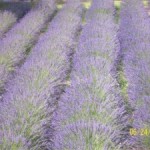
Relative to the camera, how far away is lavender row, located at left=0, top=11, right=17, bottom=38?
9405mm

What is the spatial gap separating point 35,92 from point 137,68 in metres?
1.55

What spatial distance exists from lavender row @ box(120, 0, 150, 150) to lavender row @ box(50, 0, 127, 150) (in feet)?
0.57

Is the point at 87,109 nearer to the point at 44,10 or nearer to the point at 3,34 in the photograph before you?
the point at 3,34

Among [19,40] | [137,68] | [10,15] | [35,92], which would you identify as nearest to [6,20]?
[10,15]

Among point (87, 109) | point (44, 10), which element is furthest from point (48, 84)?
point (44, 10)

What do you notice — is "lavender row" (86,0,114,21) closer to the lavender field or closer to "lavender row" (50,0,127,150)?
the lavender field

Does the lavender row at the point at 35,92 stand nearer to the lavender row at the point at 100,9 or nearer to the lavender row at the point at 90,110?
the lavender row at the point at 90,110

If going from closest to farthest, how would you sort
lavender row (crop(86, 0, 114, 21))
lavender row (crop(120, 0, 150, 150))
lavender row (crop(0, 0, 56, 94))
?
lavender row (crop(120, 0, 150, 150)), lavender row (crop(0, 0, 56, 94)), lavender row (crop(86, 0, 114, 21))

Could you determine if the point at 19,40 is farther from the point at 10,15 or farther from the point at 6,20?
the point at 10,15

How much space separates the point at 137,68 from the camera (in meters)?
5.63

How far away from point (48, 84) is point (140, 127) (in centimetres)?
175
